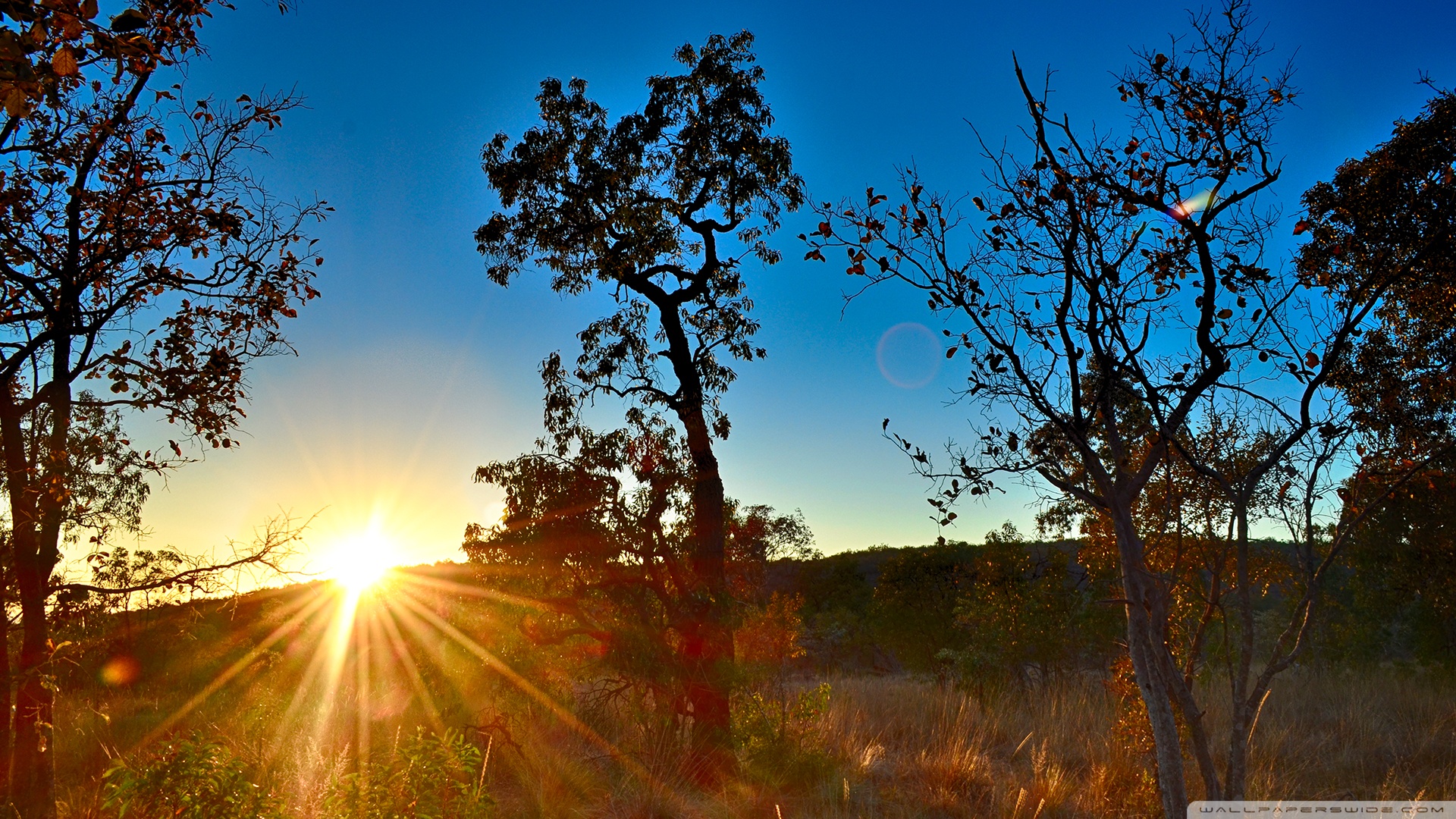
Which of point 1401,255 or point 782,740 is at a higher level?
point 1401,255

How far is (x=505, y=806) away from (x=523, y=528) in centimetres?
352

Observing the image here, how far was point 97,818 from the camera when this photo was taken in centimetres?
724

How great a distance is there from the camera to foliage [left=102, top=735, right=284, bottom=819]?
16.7ft

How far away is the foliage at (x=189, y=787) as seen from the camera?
201 inches

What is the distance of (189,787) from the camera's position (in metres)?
5.17

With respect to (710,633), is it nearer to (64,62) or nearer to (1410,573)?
(64,62)

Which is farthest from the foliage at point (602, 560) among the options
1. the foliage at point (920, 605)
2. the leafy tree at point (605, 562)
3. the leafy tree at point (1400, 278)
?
the foliage at point (920, 605)

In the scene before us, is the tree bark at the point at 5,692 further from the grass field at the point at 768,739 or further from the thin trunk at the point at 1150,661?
the thin trunk at the point at 1150,661

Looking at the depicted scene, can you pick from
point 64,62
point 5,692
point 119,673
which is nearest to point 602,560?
point 5,692

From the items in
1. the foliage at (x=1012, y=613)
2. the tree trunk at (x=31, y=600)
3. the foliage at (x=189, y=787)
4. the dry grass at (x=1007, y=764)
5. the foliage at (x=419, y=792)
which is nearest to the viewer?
the foliage at (x=189, y=787)

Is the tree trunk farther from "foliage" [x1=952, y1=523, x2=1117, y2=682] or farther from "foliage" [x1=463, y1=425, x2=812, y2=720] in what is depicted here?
"foliage" [x1=952, y1=523, x2=1117, y2=682]

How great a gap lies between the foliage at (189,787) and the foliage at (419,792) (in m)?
0.50

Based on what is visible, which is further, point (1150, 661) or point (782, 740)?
point (782, 740)

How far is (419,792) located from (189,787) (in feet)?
Result: 4.82
